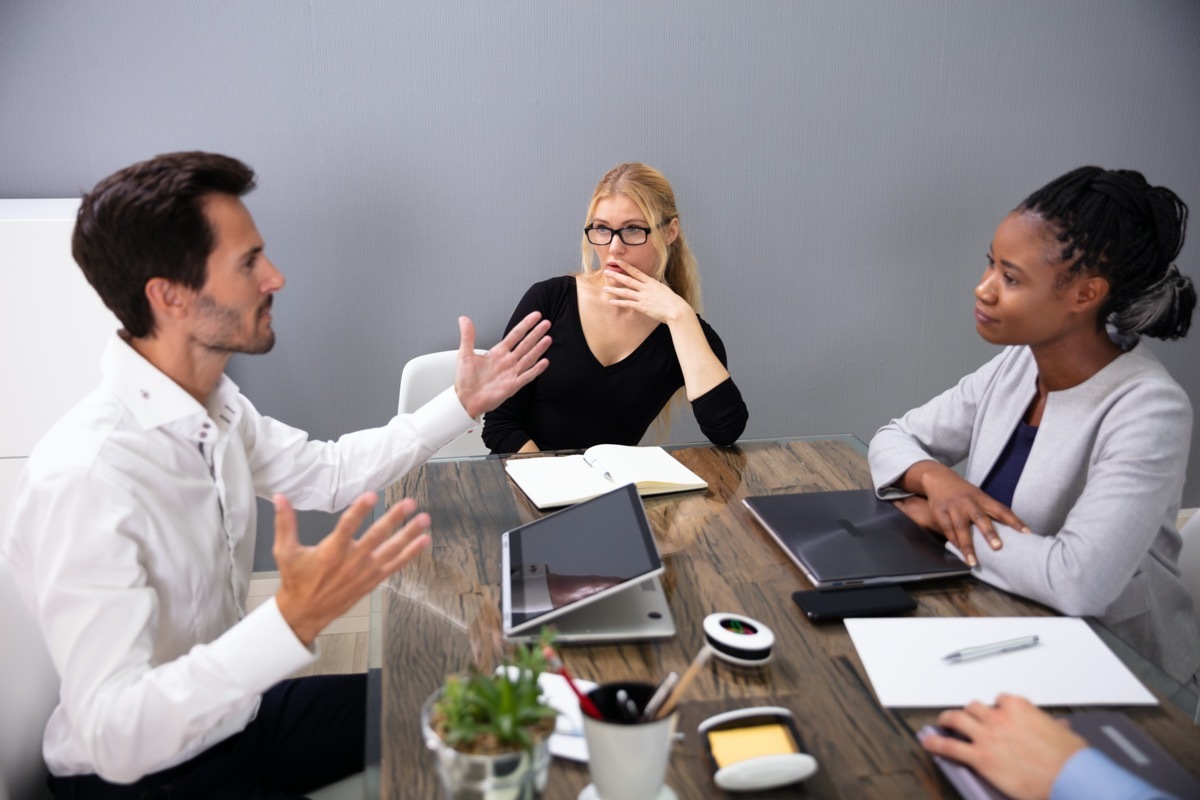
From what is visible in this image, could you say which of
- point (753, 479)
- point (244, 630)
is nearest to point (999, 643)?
point (753, 479)

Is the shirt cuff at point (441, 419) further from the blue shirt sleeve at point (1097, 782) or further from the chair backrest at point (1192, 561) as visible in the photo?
the chair backrest at point (1192, 561)

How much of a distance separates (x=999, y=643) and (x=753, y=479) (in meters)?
0.69

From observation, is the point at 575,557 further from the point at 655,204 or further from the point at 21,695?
the point at 655,204

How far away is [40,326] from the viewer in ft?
7.68

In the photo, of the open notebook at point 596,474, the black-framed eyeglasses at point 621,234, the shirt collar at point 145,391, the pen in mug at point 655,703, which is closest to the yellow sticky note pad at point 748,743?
Result: the pen in mug at point 655,703

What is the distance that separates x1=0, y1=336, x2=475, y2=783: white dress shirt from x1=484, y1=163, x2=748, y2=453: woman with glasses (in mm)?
899

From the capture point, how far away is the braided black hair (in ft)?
5.00

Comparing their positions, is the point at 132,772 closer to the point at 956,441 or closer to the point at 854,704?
the point at 854,704

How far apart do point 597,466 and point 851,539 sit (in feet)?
1.70

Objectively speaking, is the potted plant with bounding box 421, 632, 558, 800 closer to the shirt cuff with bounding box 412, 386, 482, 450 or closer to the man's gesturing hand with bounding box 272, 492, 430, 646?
the man's gesturing hand with bounding box 272, 492, 430, 646

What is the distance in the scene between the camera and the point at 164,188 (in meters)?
1.32

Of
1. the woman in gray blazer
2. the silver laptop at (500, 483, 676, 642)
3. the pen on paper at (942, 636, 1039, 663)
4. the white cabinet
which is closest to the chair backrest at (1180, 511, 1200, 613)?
the woman in gray blazer

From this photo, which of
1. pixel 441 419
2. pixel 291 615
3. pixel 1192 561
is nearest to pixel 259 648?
pixel 291 615

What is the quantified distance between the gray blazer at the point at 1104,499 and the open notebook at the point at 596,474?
37 centimetres
